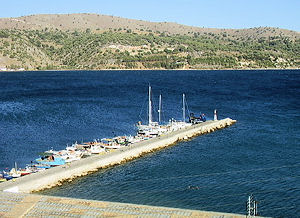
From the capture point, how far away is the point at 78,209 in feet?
83.3

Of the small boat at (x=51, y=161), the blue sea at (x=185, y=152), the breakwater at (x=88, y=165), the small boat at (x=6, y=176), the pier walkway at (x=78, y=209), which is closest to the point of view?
the pier walkway at (x=78, y=209)

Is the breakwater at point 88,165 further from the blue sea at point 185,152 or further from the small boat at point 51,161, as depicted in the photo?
the small boat at point 51,161

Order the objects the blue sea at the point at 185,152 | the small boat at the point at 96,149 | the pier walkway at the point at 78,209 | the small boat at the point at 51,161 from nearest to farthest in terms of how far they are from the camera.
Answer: the pier walkway at the point at 78,209 → the blue sea at the point at 185,152 → the small boat at the point at 51,161 → the small boat at the point at 96,149

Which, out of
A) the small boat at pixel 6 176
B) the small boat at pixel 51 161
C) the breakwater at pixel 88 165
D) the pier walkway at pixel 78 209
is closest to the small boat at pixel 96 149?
the breakwater at pixel 88 165

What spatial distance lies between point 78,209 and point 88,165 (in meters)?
13.2

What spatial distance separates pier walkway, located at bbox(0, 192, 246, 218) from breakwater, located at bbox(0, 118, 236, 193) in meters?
4.83

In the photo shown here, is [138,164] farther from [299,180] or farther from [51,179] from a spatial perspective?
[299,180]

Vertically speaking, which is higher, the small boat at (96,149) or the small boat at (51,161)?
the small boat at (96,149)

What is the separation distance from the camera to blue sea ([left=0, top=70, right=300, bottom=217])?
31.9 m

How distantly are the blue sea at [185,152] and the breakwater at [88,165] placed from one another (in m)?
0.84

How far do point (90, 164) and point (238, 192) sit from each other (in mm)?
13254

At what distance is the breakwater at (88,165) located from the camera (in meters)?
32.7

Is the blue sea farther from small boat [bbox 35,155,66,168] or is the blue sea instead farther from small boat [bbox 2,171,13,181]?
small boat [bbox 2,171,13,181]

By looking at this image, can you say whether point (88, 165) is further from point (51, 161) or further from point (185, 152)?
point (185, 152)
